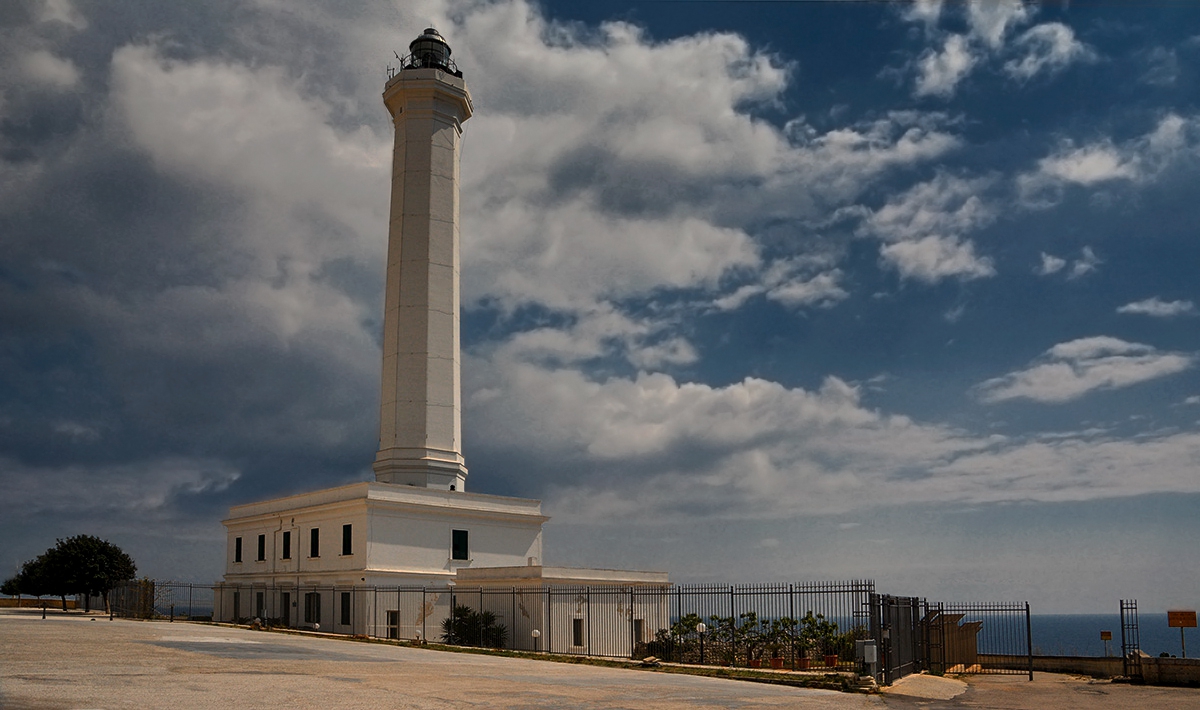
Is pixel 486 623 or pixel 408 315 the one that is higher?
pixel 408 315

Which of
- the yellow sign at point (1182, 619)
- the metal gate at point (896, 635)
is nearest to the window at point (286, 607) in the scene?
the metal gate at point (896, 635)

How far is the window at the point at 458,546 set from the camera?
4272cm

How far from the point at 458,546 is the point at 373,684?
81.2 ft

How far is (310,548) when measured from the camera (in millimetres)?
43688

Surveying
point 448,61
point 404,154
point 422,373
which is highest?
point 448,61

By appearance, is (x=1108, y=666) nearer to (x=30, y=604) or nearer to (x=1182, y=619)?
(x=1182, y=619)

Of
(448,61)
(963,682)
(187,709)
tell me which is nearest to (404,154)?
(448,61)

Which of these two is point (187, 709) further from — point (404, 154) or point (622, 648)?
point (404, 154)

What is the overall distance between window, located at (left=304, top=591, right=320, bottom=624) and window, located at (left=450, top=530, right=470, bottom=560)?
18.7 feet

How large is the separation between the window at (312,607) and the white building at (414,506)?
0.08 meters

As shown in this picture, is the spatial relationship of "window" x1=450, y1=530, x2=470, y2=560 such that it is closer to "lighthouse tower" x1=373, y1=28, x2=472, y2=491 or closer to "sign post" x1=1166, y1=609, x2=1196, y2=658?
"lighthouse tower" x1=373, y1=28, x2=472, y2=491

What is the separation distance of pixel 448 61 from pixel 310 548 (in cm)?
2374

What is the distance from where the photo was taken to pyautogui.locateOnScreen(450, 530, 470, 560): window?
140 ft

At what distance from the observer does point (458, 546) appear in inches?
1688
